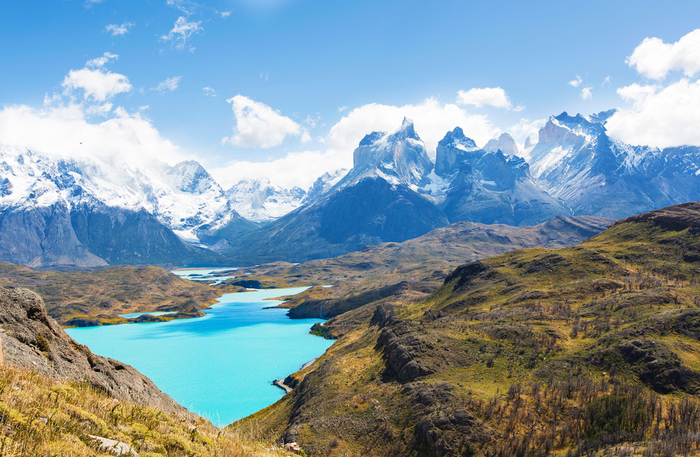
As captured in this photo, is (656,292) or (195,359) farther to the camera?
(195,359)

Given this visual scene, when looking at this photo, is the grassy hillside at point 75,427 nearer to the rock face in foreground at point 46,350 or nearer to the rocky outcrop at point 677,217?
the rock face in foreground at point 46,350

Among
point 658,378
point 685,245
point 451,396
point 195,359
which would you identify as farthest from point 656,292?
point 195,359

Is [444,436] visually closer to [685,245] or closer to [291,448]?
[291,448]

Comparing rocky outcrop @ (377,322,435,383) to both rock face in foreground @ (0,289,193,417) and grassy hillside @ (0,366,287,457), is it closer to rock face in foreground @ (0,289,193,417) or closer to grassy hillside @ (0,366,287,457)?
rock face in foreground @ (0,289,193,417)

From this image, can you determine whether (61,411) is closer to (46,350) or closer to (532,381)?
(46,350)

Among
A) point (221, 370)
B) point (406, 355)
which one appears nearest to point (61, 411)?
point (406, 355)
